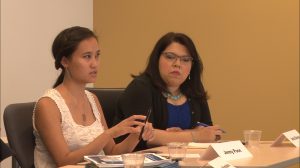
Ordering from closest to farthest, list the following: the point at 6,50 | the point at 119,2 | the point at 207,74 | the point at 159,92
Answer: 1. the point at 159,92
2. the point at 6,50
3. the point at 207,74
4. the point at 119,2

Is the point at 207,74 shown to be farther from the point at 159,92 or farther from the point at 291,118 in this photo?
the point at 159,92

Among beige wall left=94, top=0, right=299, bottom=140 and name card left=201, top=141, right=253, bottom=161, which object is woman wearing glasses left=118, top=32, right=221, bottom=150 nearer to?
name card left=201, top=141, right=253, bottom=161

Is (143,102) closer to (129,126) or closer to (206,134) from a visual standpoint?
(206,134)

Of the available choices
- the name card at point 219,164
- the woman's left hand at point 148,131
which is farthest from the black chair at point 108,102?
the name card at point 219,164

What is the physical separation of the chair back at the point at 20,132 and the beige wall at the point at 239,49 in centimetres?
263

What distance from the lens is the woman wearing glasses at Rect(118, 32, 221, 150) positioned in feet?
10.1

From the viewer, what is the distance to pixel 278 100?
4.61 meters

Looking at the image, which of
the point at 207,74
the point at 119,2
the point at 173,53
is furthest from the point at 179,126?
Result: the point at 119,2

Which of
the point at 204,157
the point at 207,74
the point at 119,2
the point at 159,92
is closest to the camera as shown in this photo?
the point at 204,157

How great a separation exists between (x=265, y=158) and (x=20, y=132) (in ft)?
3.82

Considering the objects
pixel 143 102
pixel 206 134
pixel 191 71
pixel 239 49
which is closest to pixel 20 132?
pixel 143 102

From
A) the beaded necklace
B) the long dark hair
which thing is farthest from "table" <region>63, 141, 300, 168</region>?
the long dark hair

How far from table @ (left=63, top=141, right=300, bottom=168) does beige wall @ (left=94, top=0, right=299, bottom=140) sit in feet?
6.25

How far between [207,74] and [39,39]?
1.64 m
